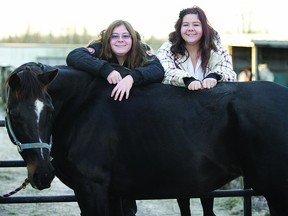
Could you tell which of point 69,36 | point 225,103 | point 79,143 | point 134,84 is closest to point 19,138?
point 79,143

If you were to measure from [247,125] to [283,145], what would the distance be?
26 cm

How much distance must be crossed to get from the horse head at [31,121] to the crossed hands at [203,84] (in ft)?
3.11

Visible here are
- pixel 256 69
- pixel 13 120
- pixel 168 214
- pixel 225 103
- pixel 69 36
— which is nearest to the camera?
pixel 13 120

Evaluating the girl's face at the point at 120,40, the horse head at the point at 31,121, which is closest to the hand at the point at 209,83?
the girl's face at the point at 120,40

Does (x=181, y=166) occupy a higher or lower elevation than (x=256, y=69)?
higher

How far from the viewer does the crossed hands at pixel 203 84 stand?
11.5 feet

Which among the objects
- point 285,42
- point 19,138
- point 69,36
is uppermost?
point 19,138

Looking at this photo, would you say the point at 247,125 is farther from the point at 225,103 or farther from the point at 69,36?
the point at 69,36

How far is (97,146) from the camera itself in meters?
3.44

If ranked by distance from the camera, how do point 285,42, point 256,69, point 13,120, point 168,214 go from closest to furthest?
point 13,120 → point 168,214 → point 285,42 → point 256,69

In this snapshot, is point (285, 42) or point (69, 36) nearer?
point (285, 42)

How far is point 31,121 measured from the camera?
3123 millimetres

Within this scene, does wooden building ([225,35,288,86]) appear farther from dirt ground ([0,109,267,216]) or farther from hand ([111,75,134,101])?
hand ([111,75,134,101])

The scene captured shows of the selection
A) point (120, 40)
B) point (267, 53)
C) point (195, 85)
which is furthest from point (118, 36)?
point (267, 53)
